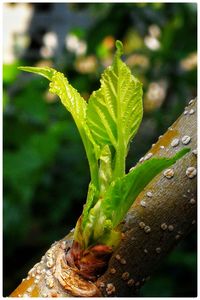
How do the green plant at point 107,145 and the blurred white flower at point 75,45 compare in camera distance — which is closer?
the green plant at point 107,145

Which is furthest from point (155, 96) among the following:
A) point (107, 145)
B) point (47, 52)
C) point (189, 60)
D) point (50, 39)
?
point (107, 145)

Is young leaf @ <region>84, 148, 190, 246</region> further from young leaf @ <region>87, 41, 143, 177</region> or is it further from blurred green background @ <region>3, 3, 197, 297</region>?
blurred green background @ <region>3, 3, 197, 297</region>

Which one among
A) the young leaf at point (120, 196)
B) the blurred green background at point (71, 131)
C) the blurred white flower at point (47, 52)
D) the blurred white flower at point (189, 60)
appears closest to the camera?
the young leaf at point (120, 196)

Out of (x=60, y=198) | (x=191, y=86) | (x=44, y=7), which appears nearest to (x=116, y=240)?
(x=60, y=198)

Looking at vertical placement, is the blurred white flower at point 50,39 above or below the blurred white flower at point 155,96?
above

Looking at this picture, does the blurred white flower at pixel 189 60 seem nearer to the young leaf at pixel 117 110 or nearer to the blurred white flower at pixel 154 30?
the blurred white flower at pixel 154 30

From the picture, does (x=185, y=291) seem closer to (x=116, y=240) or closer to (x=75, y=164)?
(x=75, y=164)

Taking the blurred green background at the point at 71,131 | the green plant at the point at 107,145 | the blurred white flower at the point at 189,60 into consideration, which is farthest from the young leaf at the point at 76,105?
the blurred white flower at the point at 189,60

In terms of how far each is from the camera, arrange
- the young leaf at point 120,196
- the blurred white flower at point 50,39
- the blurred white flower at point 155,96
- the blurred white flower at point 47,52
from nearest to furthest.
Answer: the young leaf at point 120,196
the blurred white flower at point 155,96
the blurred white flower at point 47,52
the blurred white flower at point 50,39

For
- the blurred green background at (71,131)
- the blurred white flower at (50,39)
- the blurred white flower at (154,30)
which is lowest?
the blurred green background at (71,131)
